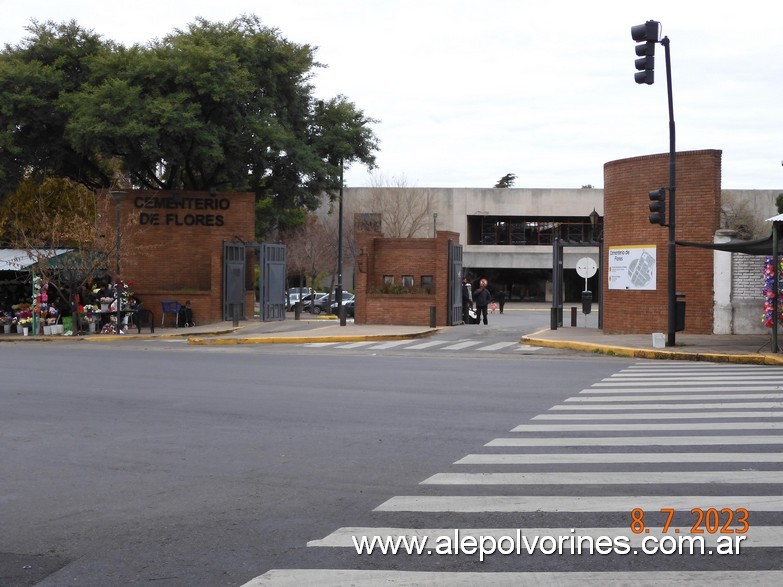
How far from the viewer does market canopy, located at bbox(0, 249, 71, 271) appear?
3544 cm

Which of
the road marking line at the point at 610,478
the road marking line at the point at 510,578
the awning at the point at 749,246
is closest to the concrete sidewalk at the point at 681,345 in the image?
the awning at the point at 749,246

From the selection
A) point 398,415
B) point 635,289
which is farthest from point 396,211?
point 398,415

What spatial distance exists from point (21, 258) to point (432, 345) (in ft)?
64.3

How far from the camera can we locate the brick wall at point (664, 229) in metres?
27.2

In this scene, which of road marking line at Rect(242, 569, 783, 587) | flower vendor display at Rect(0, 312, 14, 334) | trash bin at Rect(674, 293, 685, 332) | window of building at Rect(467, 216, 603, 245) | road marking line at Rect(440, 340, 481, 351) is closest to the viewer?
road marking line at Rect(242, 569, 783, 587)

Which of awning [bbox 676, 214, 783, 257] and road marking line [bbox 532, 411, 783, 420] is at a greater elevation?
awning [bbox 676, 214, 783, 257]

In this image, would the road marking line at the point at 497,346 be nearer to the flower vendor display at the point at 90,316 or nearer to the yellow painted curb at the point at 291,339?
the yellow painted curb at the point at 291,339

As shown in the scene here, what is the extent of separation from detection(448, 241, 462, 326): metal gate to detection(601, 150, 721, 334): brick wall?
8.36m

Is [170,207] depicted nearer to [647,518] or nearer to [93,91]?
[93,91]

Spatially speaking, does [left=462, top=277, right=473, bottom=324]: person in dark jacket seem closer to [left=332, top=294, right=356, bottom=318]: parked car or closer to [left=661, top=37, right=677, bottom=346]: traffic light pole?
[left=332, top=294, right=356, bottom=318]: parked car

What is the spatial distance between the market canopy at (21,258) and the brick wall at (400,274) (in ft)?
38.3

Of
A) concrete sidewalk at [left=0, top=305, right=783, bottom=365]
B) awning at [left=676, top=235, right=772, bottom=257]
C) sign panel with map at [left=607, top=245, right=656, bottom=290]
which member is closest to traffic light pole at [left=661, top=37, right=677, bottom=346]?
concrete sidewalk at [left=0, top=305, right=783, bottom=365]

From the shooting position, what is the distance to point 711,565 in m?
5.90

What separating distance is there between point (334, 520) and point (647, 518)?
2.34 metres
